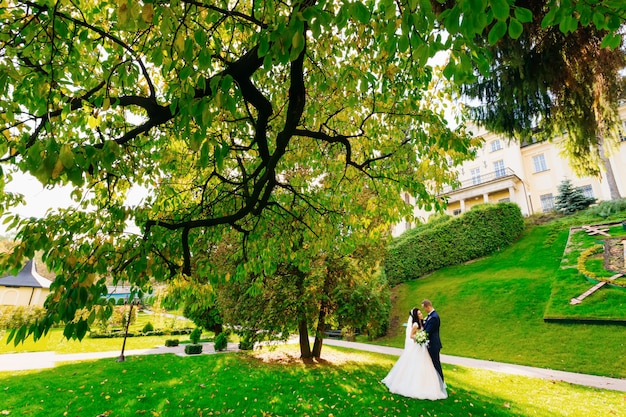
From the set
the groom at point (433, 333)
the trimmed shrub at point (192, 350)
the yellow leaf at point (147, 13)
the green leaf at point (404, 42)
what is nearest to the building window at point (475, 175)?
the groom at point (433, 333)

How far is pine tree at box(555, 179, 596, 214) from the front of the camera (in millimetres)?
25797

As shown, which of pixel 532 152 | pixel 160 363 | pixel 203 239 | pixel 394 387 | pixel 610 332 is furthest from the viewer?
pixel 532 152

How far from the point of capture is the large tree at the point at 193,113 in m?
2.33

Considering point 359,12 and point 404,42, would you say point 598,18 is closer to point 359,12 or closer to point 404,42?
point 404,42

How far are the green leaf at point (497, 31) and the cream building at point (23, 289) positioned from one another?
140 feet

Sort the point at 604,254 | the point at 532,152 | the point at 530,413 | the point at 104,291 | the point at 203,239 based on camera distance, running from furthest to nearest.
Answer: the point at 532,152, the point at 604,254, the point at 530,413, the point at 203,239, the point at 104,291

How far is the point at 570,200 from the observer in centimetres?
2617

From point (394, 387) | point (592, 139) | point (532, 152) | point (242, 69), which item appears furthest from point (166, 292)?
point (532, 152)

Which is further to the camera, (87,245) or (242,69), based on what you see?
(87,245)

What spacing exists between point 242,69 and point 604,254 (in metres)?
21.0

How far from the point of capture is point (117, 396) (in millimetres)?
8125

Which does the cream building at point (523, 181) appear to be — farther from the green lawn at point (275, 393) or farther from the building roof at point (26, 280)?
the building roof at point (26, 280)

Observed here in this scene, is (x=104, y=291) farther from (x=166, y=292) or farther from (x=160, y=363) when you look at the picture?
(x=160, y=363)

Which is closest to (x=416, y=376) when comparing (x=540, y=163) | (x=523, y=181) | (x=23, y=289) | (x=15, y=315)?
(x=15, y=315)
